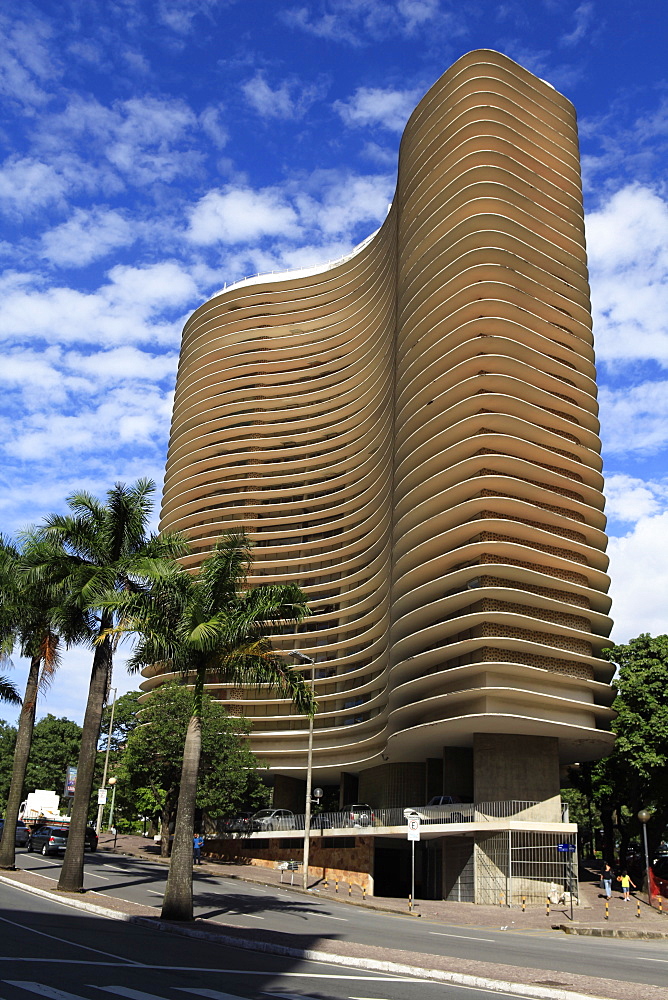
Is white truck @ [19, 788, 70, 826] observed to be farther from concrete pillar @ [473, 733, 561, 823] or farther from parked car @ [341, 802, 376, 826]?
concrete pillar @ [473, 733, 561, 823]

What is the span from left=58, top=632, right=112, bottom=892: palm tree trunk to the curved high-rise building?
1998cm

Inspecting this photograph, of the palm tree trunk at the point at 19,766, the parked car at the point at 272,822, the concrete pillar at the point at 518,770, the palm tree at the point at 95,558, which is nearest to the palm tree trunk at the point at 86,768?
the palm tree at the point at 95,558

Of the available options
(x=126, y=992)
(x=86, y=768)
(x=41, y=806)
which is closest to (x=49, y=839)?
(x=41, y=806)

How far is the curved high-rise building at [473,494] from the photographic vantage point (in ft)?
146

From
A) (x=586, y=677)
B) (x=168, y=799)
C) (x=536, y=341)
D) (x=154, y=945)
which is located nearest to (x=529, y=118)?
(x=536, y=341)

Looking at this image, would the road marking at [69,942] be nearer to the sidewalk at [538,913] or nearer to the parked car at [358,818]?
the sidewalk at [538,913]

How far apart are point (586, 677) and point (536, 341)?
19055mm

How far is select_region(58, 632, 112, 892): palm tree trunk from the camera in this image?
86.2ft

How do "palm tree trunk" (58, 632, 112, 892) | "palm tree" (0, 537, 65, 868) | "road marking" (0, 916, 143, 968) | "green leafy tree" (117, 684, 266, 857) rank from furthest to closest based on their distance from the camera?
"green leafy tree" (117, 684, 266, 857), "palm tree" (0, 537, 65, 868), "palm tree trunk" (58, 632, 112, 892), "road marking" (0, 916, 143, 968)

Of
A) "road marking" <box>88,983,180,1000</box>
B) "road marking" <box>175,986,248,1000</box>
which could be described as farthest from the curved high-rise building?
"road marking" <box>88,983,180,1000</box>

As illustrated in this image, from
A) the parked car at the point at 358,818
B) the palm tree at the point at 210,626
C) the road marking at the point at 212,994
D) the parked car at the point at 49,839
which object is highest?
the palm tree at the point at 210,626

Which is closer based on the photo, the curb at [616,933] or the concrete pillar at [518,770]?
the curb at [616,933]

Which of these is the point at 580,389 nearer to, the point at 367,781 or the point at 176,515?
the point at 367,781

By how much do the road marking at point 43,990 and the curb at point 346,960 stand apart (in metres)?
6.19
